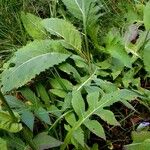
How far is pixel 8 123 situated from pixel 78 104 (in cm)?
33

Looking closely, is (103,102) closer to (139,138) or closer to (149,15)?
(139,138)

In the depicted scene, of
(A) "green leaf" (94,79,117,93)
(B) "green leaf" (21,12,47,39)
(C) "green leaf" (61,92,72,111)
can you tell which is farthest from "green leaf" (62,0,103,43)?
(C) "green leaf" (61,92,72,111)

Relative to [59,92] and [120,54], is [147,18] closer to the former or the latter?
[120,54]

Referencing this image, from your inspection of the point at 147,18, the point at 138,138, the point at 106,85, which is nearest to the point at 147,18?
the point at 147,18

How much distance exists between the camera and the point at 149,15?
1.94 meters

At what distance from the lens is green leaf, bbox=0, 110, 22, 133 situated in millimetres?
1548

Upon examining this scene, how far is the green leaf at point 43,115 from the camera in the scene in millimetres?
1719

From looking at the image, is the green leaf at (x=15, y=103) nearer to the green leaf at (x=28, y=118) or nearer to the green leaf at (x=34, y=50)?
the green leaf at (x=28, y=118)

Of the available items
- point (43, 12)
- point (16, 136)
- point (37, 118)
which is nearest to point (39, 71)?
point (37, 118)

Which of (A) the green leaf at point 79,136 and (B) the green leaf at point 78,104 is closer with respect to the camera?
(A) the green leaf at point 79,136

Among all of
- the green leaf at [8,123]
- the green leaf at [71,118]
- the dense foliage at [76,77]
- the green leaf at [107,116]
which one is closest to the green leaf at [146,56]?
the dense foliage at [76,77]

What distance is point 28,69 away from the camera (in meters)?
1.90

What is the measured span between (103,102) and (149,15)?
20.7 inches

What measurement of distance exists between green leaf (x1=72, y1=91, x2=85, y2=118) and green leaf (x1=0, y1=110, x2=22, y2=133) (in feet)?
0.90
